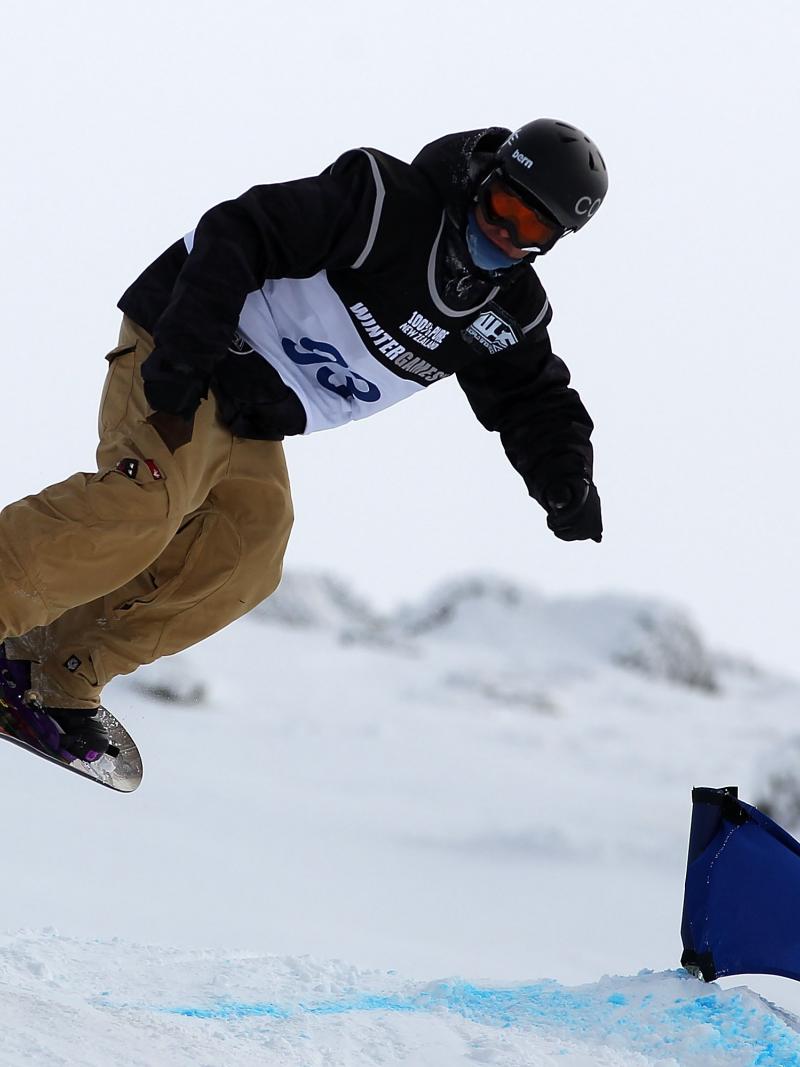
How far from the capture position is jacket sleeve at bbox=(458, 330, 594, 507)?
3105 millimetres

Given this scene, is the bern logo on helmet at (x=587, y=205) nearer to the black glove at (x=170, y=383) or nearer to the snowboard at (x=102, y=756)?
the black glove at (x=170, y=383)

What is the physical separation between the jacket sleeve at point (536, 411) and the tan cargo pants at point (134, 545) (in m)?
0.59

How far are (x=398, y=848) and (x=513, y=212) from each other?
4902mm

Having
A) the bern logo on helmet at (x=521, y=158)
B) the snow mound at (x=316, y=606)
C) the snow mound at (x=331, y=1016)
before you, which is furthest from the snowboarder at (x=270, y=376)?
the snow mound at (x=316, y=606)

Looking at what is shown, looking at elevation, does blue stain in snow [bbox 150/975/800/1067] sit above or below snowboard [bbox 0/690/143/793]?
below

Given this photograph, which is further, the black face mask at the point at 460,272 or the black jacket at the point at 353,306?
the black face mask at the point at 460,272

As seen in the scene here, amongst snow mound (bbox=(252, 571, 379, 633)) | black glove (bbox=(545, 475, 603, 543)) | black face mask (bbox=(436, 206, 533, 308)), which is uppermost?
snow mound (bbox=(252, 571, 379, 633))

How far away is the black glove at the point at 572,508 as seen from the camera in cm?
307

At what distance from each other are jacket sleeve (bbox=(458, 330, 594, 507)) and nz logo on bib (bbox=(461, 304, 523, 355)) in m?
0.08

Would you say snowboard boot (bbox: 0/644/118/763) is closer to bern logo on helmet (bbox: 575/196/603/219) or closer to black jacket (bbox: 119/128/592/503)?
black jacket (bbox: 119/128/592/503)

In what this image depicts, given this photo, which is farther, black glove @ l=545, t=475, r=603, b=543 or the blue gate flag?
black glove @ l=545, t=475, r=603, b=543

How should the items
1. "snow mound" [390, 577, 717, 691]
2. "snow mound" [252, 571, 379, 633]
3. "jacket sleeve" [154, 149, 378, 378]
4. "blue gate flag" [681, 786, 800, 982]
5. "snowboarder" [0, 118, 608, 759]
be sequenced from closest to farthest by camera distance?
"jacket sleeve" [154, 149, 378, 378], "snowboarder" [0, 118, 608, 759], "blue gate flag" [681, 786, 800, 982], "snow mound" [252, 571, 379, 633], "snow mound" [390, 577, 717, 691]

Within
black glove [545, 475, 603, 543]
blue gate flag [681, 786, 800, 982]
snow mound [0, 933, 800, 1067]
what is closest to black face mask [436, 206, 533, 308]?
black glove [545, 475, 603, 543]

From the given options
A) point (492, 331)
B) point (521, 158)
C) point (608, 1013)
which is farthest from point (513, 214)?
point (608, 1013)
